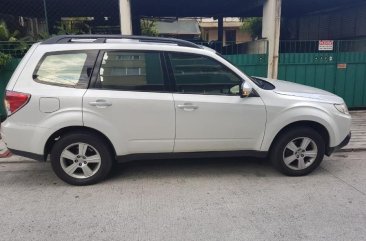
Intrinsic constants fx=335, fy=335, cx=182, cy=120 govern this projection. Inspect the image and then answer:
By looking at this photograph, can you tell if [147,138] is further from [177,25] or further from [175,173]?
[177,25]

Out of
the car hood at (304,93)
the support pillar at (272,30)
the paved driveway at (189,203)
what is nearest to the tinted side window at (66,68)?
the paved driveway at (189,203)

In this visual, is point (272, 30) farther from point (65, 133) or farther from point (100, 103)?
point (65, 133)

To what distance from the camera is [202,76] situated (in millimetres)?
4332

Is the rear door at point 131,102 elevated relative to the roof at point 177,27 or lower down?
lower down

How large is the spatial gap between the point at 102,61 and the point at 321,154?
3.14 meters

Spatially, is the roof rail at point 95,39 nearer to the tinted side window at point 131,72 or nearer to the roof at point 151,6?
the tinted side window at point 131,72

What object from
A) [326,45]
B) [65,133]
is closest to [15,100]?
[65,133]

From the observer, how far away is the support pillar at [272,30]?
7.57 metres

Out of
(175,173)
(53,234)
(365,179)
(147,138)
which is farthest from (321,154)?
(53,234)

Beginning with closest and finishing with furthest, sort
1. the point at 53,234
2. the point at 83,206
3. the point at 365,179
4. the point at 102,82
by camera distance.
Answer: the point at 53,234
the point at 83,206
the point at 102,82
the point at 365,179

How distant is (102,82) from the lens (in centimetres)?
413

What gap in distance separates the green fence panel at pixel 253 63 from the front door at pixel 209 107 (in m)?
3.57

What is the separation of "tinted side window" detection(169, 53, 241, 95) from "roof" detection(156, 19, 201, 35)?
664 inches

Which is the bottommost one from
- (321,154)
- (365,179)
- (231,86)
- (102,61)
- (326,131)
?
(365,179)
